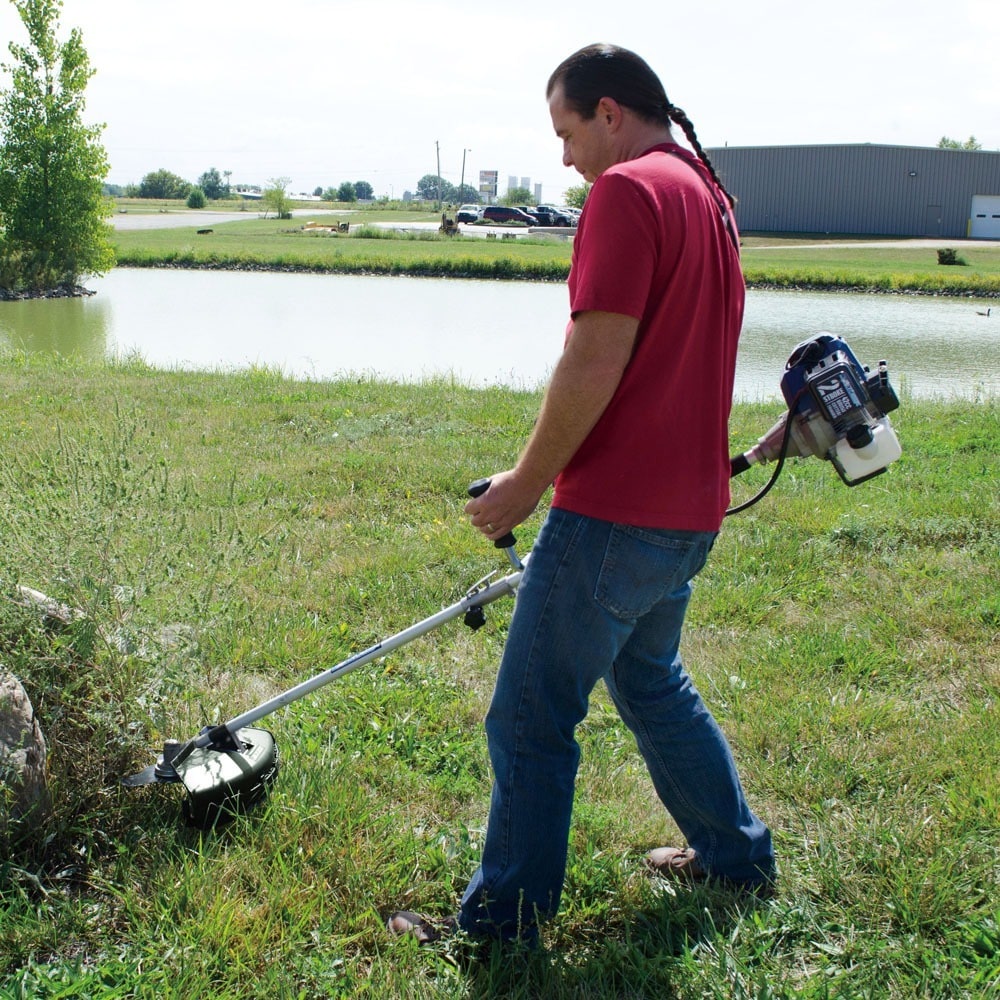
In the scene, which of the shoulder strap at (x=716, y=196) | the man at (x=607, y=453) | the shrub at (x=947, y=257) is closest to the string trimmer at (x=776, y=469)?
the man at (x=607, y=453)

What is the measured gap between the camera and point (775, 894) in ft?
8.58

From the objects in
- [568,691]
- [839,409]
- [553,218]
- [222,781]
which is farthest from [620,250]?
[553,218]

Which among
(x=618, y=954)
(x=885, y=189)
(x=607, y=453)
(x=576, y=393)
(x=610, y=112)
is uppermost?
(x=885, y=189)

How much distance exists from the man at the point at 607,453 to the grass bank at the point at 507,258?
31296mm

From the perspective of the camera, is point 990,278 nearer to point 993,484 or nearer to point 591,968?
point 993,484

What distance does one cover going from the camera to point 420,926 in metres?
2.42

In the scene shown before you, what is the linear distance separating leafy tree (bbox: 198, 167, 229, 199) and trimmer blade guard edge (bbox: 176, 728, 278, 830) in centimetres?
14256

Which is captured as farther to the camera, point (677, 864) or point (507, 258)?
point (507, 258)

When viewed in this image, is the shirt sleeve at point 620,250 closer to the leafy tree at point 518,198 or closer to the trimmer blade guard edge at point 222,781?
the trimmer blade guard edge at point 222,781

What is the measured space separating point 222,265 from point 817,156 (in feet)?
133

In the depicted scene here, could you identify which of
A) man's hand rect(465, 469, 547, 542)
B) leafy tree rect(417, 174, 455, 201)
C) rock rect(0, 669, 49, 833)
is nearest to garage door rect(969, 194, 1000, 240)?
man's hand rect(465, 469, 547, 542)

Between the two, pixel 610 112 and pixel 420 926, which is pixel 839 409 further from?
pixel 420 926

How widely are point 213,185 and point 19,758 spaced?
152553 millimetres

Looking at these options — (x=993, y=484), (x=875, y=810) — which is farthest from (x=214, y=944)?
(x=993, y=484)
